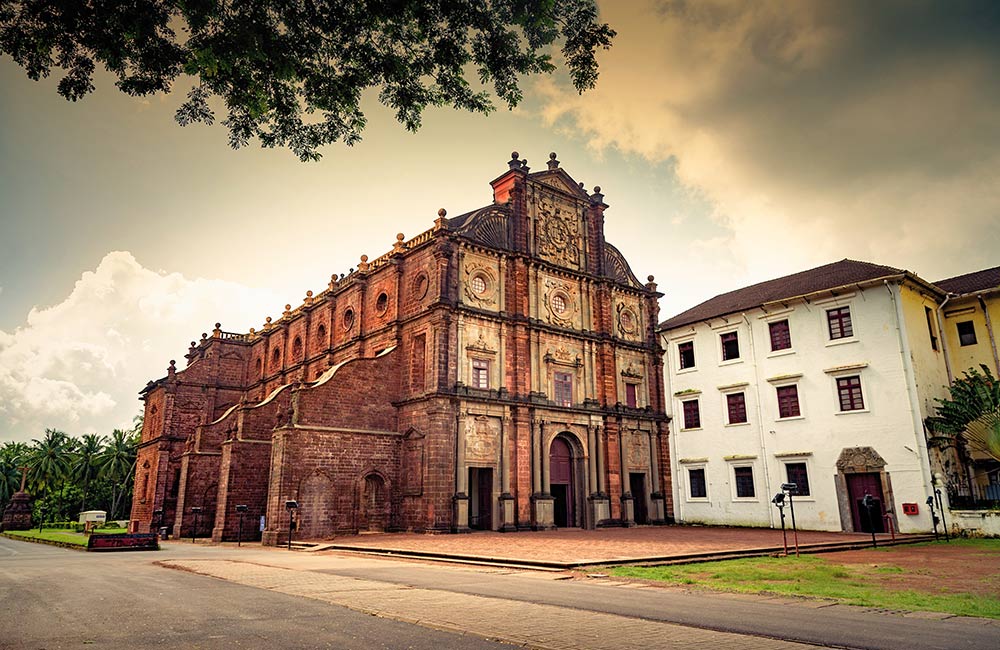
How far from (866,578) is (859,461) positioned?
15349 millimetres

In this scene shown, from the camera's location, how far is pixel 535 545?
67.9 ft

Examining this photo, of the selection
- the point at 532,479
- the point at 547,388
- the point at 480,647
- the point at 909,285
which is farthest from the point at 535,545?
the point at 909,285

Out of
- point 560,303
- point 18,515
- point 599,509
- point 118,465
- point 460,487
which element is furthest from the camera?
point 118,465

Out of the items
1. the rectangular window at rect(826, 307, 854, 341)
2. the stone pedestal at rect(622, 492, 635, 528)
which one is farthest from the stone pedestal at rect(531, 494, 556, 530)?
the rectangular window at rect(826, 307, 854, 341)

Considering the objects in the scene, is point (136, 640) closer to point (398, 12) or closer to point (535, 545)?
point (398, 12)

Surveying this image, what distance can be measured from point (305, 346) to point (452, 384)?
14.5 m

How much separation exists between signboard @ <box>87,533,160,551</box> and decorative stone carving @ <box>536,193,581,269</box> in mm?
21427

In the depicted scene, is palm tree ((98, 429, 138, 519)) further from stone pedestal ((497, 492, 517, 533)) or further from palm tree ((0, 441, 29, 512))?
stone pedestal ((497, 492, 517, 533))

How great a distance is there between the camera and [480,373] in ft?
96.9

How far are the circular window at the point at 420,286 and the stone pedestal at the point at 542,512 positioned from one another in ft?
34.7

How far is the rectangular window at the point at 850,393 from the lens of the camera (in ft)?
88.6

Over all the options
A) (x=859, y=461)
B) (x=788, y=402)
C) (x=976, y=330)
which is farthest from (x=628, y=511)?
(x=976, y=330)

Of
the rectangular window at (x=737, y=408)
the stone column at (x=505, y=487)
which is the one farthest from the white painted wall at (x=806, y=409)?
the stone column at (x=505, y=487)

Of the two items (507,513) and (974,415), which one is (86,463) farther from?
(974,415)
